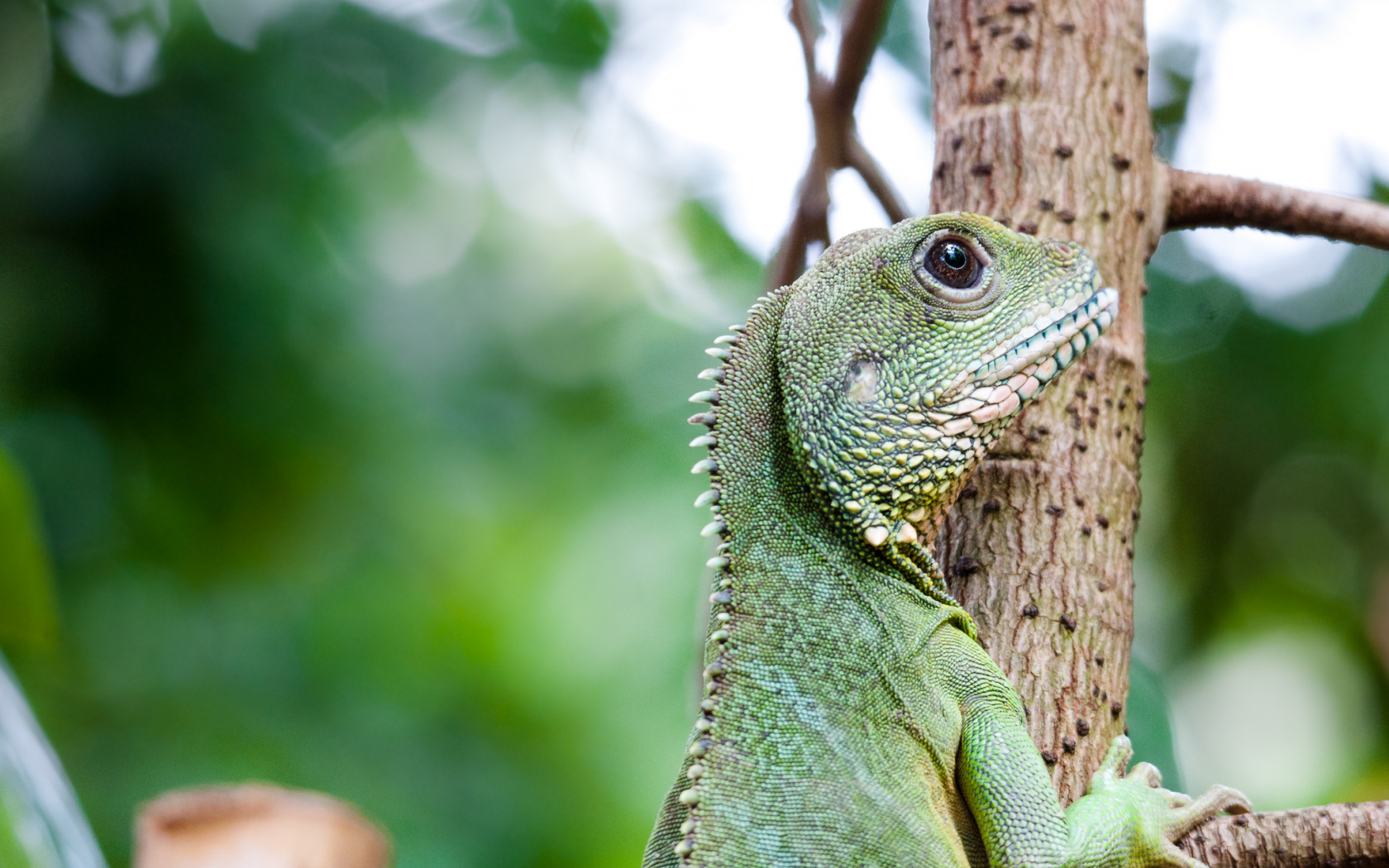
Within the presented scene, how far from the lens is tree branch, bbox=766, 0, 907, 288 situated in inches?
157

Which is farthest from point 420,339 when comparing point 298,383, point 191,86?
point 191,86

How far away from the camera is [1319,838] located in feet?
8.13

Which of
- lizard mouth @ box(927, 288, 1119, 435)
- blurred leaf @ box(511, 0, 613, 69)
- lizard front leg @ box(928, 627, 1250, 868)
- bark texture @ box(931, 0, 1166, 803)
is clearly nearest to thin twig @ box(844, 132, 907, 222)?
bark texture @ box(931, 0, 1166, 803)

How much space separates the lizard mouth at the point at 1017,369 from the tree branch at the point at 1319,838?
123 cm

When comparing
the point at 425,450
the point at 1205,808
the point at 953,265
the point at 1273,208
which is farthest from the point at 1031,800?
the point at 425,450

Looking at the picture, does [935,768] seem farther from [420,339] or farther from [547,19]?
[547,19]

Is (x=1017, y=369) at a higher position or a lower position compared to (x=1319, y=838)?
higher

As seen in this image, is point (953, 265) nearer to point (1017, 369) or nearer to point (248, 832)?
point (1017, 369)

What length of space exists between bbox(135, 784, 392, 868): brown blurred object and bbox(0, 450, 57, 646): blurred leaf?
0.66m

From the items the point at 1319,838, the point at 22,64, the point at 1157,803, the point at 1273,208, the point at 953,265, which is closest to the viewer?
the point at 1319,838

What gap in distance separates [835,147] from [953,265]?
1200mm

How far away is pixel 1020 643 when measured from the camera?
298 centimetres

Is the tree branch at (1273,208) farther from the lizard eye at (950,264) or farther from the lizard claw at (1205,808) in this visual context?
the lizard claw at (1205,808)

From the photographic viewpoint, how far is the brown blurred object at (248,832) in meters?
2.65
